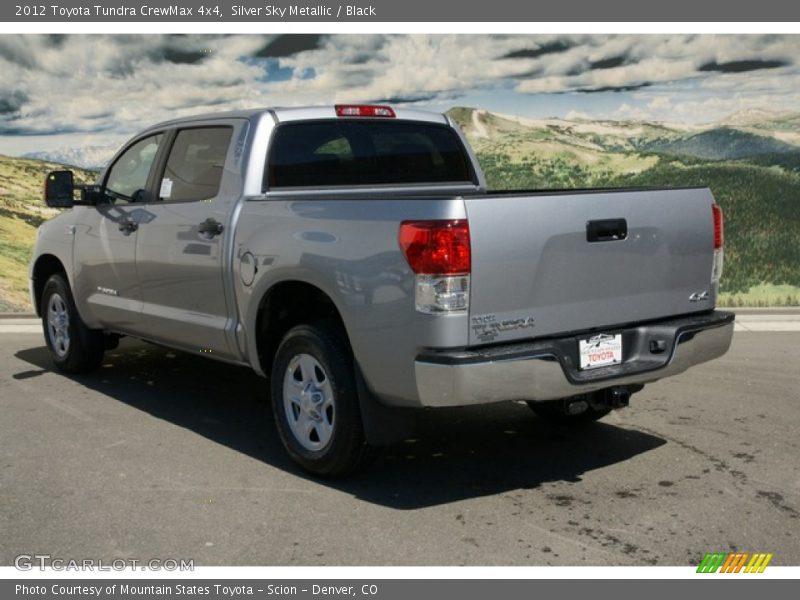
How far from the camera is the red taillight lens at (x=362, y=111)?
21.4 feet

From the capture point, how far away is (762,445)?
6078 mm

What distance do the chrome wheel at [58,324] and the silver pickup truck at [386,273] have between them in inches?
42.4

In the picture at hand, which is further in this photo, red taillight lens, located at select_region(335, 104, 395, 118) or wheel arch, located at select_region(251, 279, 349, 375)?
red taillight lens, located at select_region(335, 104, 395, 118)

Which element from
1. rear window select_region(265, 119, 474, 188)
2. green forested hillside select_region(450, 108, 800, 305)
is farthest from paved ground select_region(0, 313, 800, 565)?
green forested hillside select_region(450, 108, 800, 305)

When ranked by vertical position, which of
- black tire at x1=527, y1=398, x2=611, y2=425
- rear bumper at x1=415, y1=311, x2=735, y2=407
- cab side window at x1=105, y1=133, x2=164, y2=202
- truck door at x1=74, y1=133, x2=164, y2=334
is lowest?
black tire at x1=527, y1=398, x2=611, y2=425

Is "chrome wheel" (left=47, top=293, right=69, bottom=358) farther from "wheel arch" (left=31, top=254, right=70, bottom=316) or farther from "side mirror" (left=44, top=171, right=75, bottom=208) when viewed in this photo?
"side mirror" (left=44, top=171, right=75, bottom=208)

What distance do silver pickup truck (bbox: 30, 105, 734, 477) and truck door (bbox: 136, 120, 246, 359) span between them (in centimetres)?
1

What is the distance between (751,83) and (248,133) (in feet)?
35.3

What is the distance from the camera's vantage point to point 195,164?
6.52 meters

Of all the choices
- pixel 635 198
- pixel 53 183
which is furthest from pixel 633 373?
pixel 53 183

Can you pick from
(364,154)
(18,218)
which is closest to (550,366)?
(364,154)

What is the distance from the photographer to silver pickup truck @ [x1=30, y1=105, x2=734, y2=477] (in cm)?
470

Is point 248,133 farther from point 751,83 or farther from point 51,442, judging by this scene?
point 751,83

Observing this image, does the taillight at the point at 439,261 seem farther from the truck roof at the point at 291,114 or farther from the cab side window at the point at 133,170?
the cab side window at the point at 133,170
